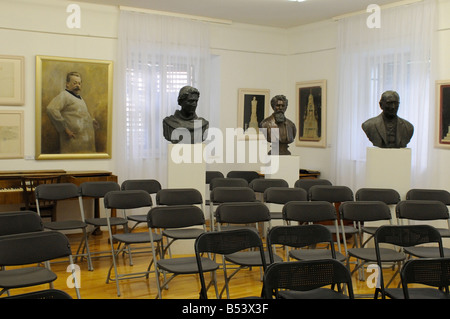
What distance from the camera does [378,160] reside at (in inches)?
272

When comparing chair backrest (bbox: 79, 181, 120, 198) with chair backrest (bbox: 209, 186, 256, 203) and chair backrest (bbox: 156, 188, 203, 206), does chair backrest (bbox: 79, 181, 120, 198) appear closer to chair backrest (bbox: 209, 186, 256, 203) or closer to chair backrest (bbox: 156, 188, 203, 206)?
chair backrest (bbox: 156, 188, 203, 206)

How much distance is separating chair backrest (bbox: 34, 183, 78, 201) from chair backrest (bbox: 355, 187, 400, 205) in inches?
137

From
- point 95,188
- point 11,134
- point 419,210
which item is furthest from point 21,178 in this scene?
point 419,210

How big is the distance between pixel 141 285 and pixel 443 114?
481 centimetres

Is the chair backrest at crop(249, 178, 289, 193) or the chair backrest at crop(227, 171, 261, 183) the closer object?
the chair backrest at crop(249, 178, 289, 193)

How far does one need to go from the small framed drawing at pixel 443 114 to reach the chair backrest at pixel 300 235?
3.96 meters

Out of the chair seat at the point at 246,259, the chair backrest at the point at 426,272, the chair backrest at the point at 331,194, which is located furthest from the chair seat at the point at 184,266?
the chair backrest at the point at 331,194

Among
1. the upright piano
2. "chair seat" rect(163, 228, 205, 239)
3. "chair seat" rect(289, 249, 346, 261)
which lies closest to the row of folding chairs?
"chair seat" rect(163, 228, 205, 239)

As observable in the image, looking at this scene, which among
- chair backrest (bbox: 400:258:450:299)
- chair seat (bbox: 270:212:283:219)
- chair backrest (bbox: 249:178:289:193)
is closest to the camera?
chair backrest (bbox: 400:258:450:299)

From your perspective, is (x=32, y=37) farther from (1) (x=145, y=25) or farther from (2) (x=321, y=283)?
(2) (x=321, y=283)

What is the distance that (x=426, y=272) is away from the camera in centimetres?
356

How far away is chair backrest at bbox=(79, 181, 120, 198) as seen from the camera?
6.78 m

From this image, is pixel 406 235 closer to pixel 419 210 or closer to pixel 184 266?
pixel 419 210

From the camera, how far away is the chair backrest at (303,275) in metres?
3.30
